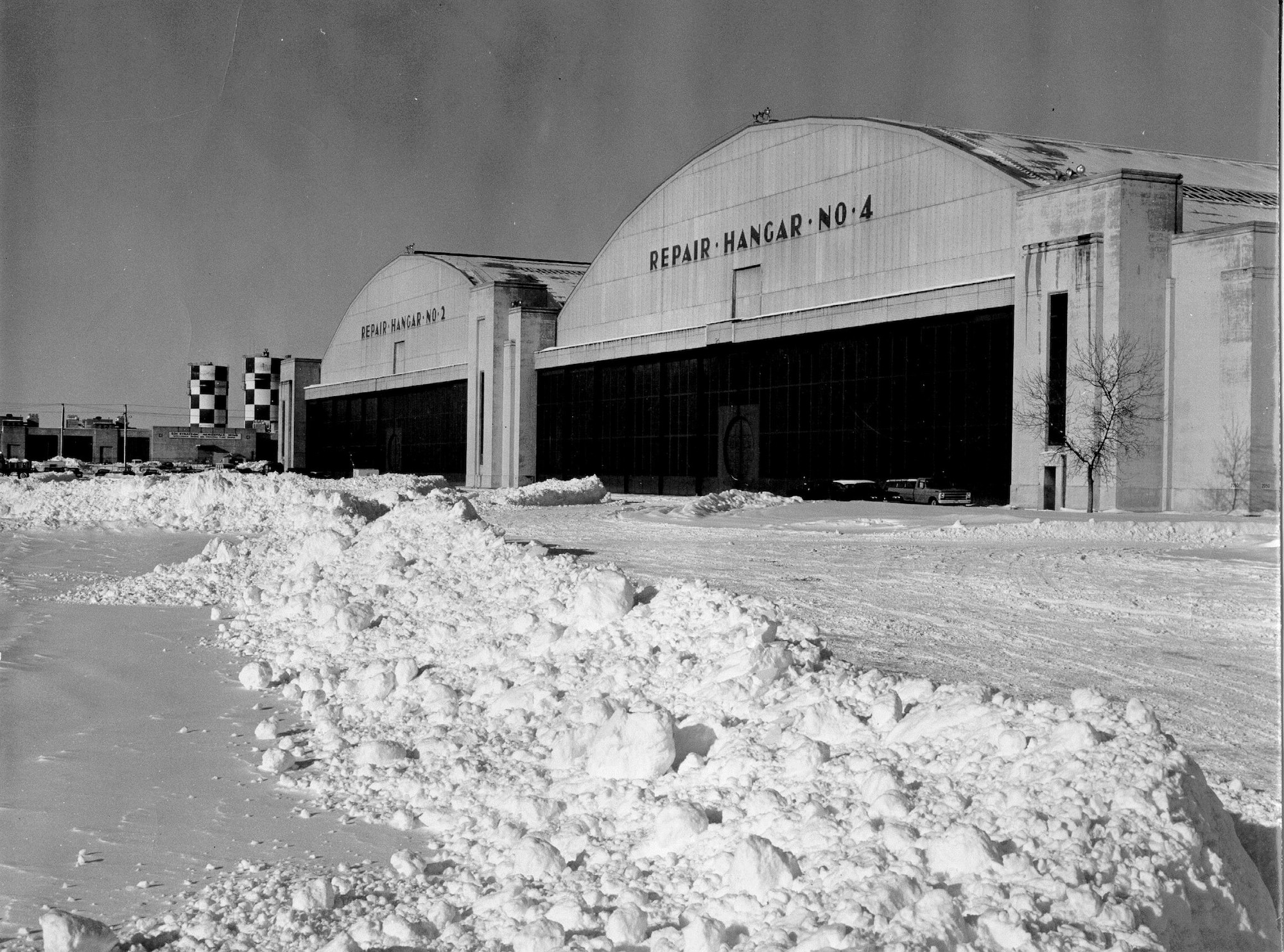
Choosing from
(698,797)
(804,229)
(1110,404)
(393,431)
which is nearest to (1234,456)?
(1110,404)

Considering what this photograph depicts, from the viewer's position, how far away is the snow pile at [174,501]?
23062 millimetres

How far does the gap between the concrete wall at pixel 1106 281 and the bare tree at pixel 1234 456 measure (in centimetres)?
154

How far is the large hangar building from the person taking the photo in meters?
28.9

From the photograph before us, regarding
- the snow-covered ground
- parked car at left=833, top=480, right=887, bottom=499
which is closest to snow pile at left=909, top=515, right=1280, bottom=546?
the snow-covered ground

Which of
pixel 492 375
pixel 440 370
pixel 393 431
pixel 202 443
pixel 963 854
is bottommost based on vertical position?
pixel 963 854

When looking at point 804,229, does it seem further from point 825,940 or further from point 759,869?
point 825,940

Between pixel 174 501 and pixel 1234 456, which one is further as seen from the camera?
pixel 1234 456

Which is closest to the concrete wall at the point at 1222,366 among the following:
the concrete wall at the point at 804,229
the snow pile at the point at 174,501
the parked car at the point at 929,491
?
the concrete wall at the point at 804,229

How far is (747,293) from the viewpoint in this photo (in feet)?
141

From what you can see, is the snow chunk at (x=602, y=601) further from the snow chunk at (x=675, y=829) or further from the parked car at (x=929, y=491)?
the parked car at (x=929, y=491)

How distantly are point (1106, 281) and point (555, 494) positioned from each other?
620 inches

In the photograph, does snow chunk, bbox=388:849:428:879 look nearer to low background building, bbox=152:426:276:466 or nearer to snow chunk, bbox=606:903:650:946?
snow chunk, bbox=606:903:650:946

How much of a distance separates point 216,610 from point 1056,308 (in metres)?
23.8

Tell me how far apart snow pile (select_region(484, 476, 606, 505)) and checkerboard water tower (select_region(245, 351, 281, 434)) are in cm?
6702
